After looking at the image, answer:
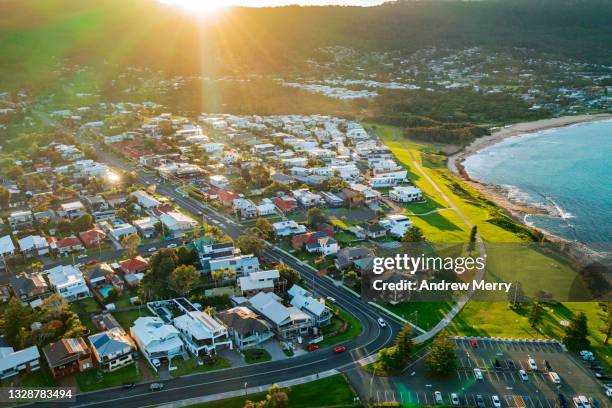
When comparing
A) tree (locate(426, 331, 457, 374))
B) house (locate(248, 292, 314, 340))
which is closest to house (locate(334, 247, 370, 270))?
house (locate(248, 292, 314, 340))

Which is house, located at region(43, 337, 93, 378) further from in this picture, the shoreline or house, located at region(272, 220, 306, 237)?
the shoreline

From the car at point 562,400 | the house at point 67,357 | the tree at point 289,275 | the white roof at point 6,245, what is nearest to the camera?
the car at point 562,400

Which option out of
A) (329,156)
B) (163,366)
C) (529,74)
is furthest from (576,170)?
(529,74)

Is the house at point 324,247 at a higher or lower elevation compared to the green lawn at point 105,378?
higher

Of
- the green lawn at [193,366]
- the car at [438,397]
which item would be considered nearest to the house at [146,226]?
the green lawn at [193,366]

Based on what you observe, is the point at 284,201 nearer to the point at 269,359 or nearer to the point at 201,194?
the point at 201,194

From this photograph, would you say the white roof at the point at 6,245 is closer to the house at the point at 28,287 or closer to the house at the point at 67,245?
the house at the point at 67,245

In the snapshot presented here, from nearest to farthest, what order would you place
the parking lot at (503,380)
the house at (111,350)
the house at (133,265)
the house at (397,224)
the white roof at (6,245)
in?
the parking lot at (503,380) → the house at (111,350) → the house at (133,265) → the white roof at (6,245) → the house at (397,224)
